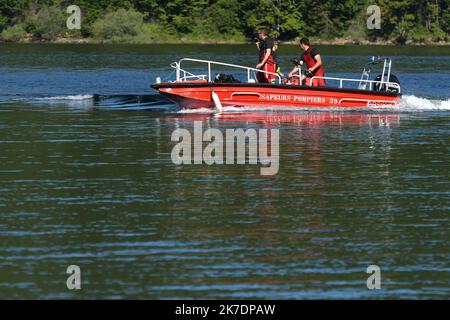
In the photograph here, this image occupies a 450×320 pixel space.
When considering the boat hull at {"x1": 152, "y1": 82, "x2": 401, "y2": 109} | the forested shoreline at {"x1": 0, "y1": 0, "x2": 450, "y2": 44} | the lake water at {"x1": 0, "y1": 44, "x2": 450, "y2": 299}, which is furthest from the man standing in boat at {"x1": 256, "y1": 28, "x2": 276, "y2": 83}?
the forested shoreline at {"x1": 0, "y1": 0, "x2": 450, "y2": 44}

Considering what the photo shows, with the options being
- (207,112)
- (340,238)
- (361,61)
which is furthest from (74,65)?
(340,238)

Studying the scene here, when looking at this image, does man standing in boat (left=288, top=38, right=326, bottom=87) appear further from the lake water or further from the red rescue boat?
the lake water

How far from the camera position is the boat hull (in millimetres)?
31188

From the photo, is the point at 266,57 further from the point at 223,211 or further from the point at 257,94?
the point at 223,211

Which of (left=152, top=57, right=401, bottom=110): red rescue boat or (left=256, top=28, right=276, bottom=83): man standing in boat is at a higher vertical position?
(left=256, top=28, right=276, bottom=83): man standing in boat

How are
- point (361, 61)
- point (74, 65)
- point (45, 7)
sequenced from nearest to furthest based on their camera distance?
point (74, 65) < point (361, 61) < point (45, 7)

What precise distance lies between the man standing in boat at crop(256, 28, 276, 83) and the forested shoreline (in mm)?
81274

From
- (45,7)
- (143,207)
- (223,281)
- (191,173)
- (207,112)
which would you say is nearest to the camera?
(223,281)

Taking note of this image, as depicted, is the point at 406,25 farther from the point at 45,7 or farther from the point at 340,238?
the point at 340,238

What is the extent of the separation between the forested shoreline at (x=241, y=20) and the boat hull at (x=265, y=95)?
8138 cm

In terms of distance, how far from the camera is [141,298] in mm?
Result: 12562

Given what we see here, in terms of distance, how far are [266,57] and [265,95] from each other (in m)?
1.03

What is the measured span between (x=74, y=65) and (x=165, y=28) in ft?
179
